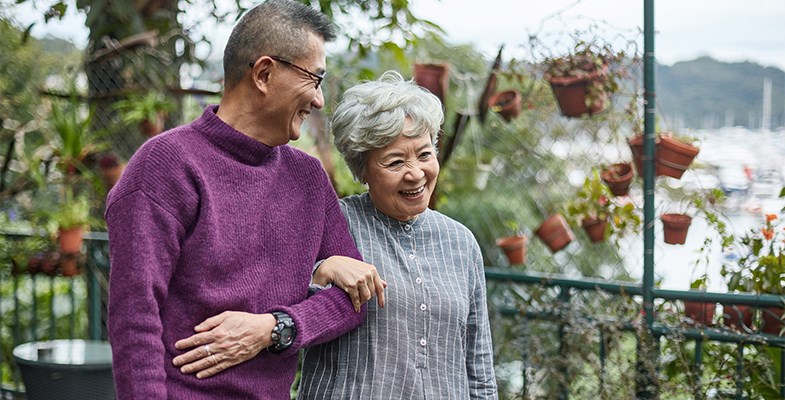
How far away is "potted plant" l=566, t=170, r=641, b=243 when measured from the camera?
2.86m

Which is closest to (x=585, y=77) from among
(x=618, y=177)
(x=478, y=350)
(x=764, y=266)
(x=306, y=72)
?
(x=618, y=177)

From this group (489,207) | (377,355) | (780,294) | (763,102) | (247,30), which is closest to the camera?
(247,30)

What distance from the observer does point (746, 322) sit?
2535mm

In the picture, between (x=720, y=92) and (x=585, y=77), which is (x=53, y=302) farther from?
(x=720, y=92)

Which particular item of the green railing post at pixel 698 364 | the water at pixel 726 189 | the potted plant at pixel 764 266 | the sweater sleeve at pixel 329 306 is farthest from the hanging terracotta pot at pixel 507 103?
the sweater sleeve at pixel 329 306

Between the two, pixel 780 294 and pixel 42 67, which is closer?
pixel 780 294

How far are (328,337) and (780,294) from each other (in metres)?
1.56

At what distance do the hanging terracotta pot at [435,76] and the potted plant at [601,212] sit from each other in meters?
0.70

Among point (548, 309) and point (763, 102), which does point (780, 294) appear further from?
point (763, 102)

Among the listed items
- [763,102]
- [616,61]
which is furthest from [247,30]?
[763,102]

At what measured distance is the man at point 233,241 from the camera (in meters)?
1.33

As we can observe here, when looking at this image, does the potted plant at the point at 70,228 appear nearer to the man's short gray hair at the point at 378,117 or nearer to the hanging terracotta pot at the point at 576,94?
the hanging terracotta pot at the point at 576,94

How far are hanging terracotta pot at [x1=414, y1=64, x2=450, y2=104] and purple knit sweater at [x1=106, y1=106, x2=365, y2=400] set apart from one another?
1.76 m

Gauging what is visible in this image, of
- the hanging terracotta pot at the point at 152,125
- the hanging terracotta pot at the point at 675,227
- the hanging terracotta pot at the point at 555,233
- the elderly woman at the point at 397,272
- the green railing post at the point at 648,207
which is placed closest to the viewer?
the elderly woman at the point at 397,272
